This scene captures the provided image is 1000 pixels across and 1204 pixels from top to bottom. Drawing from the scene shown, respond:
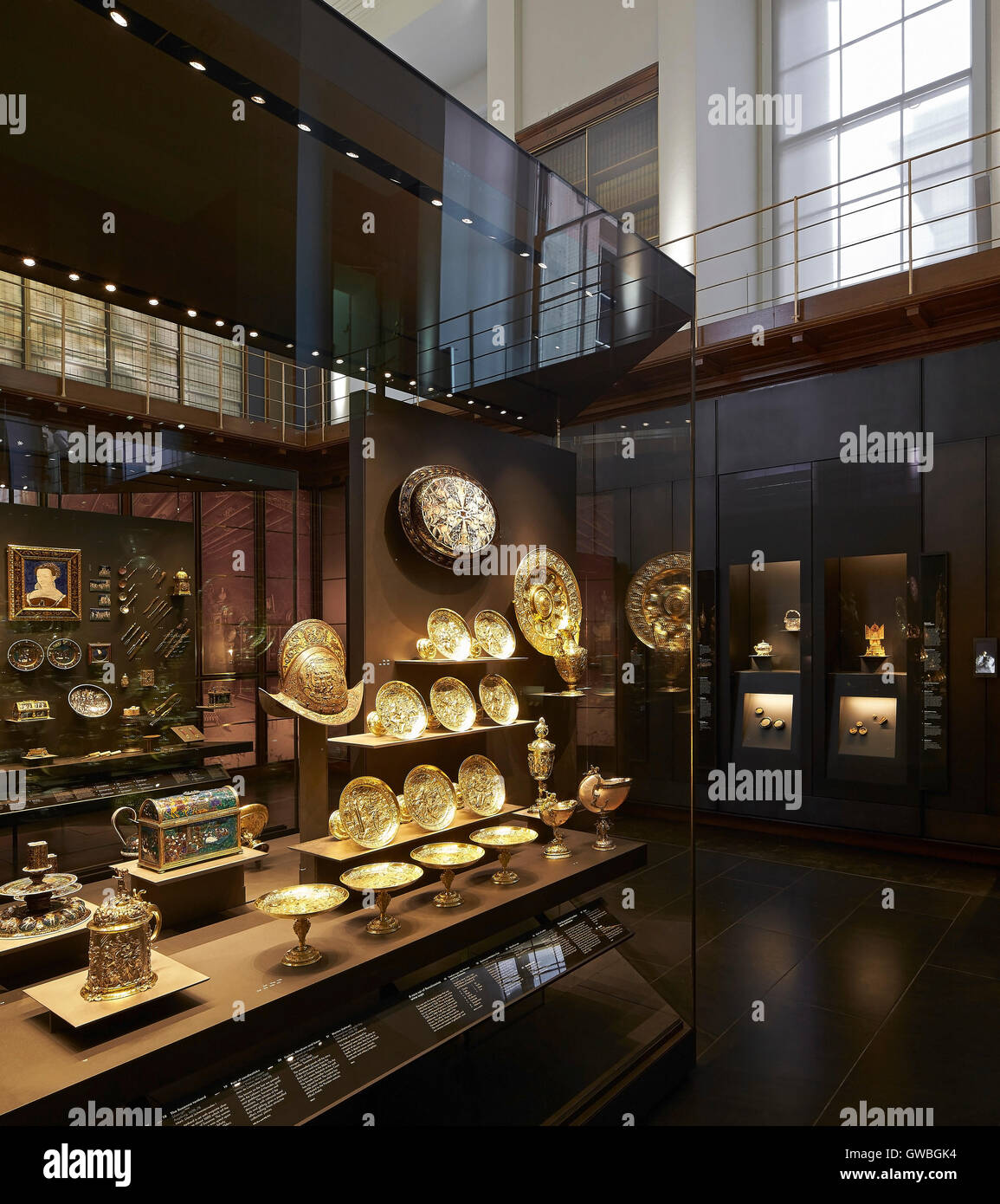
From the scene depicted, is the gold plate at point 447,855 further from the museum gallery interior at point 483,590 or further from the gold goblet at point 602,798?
the gold goblet at point 602,798

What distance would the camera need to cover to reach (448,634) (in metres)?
3.38

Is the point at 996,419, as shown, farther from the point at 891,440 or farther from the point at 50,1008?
the point at 50,1008

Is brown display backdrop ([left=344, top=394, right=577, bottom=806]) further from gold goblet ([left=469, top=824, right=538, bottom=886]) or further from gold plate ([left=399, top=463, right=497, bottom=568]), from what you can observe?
gold goblet ([left=469, top=824, right=538, bottom=886])

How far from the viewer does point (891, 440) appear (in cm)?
584

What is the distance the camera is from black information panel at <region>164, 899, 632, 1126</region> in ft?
5.79

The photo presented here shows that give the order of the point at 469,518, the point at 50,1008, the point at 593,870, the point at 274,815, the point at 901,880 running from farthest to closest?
the point at 274,815 → the point at 901,880 → the point at 469,518 → the point at 593,870 → the point at 50,1008

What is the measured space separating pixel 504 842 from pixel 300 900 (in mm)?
897

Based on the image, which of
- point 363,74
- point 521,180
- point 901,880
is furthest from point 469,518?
point 901,880

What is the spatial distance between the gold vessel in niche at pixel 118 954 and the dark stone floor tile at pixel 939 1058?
2268 mm

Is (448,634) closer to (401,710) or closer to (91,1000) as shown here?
(401,710)

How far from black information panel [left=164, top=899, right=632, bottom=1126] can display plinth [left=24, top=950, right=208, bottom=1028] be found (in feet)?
0.79

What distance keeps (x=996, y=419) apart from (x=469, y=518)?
4.06 metres

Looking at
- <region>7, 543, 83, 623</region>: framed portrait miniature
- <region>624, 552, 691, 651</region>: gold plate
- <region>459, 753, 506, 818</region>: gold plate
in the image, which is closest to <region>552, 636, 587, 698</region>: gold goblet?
<region>624, 552, 691, 651</region>: gold plate

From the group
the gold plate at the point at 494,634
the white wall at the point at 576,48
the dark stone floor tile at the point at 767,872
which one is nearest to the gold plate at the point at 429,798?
the gold plate at the point at 494,634
